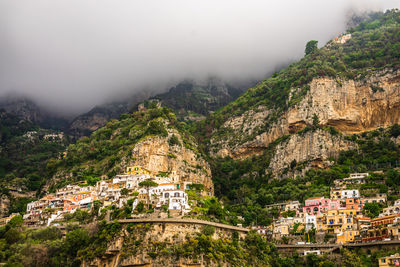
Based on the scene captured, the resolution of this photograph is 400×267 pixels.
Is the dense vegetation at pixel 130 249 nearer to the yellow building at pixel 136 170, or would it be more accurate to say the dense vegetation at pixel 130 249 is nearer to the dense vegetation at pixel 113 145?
the yellow building at pixel 136 170

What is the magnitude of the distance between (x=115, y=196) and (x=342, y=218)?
114 feet

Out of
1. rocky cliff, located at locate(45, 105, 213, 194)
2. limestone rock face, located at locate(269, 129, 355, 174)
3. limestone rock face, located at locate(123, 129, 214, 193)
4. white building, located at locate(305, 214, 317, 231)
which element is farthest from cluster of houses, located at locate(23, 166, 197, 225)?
limestone rock face, located at locate(269, 129, 355, 174)

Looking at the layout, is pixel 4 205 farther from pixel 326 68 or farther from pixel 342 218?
pixel 326 68

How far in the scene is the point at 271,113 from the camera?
112438 millimetres

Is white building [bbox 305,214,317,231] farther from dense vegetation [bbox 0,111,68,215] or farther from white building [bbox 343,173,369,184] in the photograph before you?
dense vegetation [bbox 0,111,68,215]

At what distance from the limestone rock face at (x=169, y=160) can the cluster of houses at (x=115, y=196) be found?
10.9 feet

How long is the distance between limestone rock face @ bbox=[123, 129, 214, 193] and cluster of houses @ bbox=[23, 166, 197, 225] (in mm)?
3331

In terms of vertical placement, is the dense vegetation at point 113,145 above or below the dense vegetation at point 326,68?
below

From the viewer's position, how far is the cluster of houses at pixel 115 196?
67938 mm

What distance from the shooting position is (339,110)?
99.1 m

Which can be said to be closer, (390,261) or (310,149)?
(390,261)

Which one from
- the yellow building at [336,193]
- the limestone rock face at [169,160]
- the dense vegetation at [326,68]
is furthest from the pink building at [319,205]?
the dense vegetation at [326,68]

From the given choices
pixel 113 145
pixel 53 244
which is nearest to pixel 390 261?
pixel 53 244

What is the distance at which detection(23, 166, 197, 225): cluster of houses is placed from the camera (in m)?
67.9
